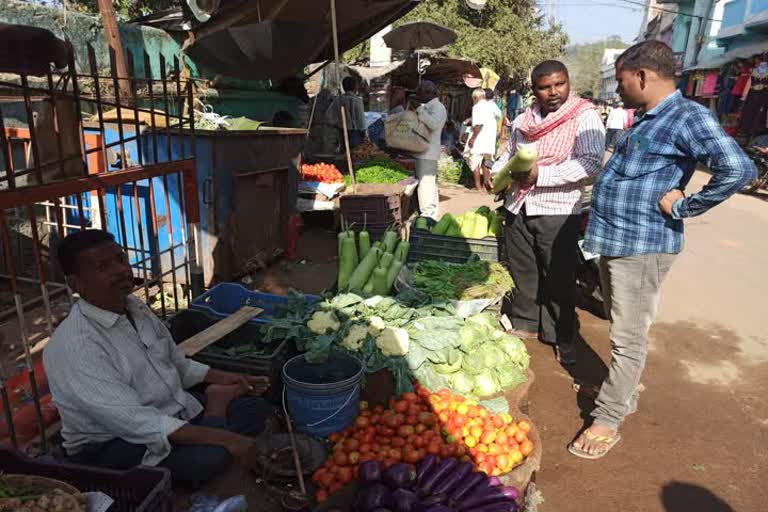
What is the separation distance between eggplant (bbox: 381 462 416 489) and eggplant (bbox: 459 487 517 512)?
0.26 meters

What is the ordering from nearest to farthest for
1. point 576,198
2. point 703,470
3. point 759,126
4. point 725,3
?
point 703,470, point 576,198, point 759,126, point 725,3

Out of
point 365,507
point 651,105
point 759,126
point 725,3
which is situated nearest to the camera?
point 365,507

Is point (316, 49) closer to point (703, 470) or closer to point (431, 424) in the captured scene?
point (431, 424)

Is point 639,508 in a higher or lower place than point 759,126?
lower

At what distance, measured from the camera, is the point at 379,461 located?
2672mm

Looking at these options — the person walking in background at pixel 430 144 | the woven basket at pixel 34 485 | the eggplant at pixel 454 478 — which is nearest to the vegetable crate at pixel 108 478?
the woven basket at pixel 34 485

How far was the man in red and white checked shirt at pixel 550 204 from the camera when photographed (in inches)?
156

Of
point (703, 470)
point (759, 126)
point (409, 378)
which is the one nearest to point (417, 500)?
point (409, 378)

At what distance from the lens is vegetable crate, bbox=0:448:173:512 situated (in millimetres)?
2086

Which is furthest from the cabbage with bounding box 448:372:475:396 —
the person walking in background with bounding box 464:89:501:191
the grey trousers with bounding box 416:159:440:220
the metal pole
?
the person walking in background with bounding box 464:89:501:191

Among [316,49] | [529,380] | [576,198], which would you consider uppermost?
[316,49]

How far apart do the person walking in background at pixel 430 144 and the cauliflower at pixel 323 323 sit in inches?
156

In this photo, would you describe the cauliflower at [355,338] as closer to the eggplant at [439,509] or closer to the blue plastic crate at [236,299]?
the blue plastic crate at [236,299]

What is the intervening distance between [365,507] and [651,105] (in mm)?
2548
